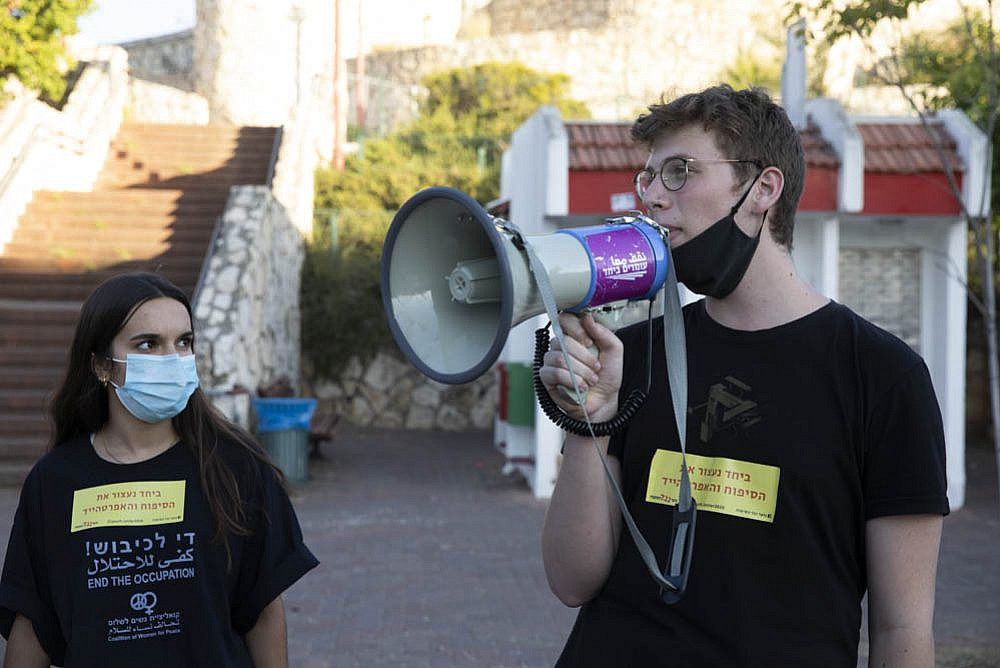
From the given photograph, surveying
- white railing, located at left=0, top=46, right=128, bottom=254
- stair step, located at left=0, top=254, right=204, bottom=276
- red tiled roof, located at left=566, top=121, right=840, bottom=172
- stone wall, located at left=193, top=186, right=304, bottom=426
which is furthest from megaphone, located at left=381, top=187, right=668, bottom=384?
white railing, located at left=0, top=46, right=128, bottom=254

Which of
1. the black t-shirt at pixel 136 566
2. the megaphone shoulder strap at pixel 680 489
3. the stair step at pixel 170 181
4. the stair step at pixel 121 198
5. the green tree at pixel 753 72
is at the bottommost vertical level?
the black t-shirt at pixel 136 566

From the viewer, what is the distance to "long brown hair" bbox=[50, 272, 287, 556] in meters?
2.95

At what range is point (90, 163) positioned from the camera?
1695 centimetres

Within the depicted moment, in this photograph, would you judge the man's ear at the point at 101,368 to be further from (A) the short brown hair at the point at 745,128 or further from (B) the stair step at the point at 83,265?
(B) the stair step at the point at 83,265

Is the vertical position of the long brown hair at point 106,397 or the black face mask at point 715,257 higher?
the black face mask at point 715,257

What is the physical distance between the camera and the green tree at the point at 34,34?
52.5ft

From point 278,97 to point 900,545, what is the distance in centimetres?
2871

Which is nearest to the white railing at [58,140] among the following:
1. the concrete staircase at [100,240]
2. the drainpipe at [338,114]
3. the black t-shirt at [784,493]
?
the concrete staircase at [100,240]

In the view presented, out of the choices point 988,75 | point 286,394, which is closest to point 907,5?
point 988,75

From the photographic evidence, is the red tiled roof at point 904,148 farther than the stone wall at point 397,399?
No

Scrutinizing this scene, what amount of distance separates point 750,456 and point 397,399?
16557 millimetres

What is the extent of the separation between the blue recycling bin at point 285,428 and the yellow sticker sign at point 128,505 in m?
9.09

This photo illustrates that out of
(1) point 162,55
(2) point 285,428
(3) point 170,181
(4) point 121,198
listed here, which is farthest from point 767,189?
(1) point 162,55

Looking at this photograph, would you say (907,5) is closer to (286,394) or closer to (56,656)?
(56,656)
